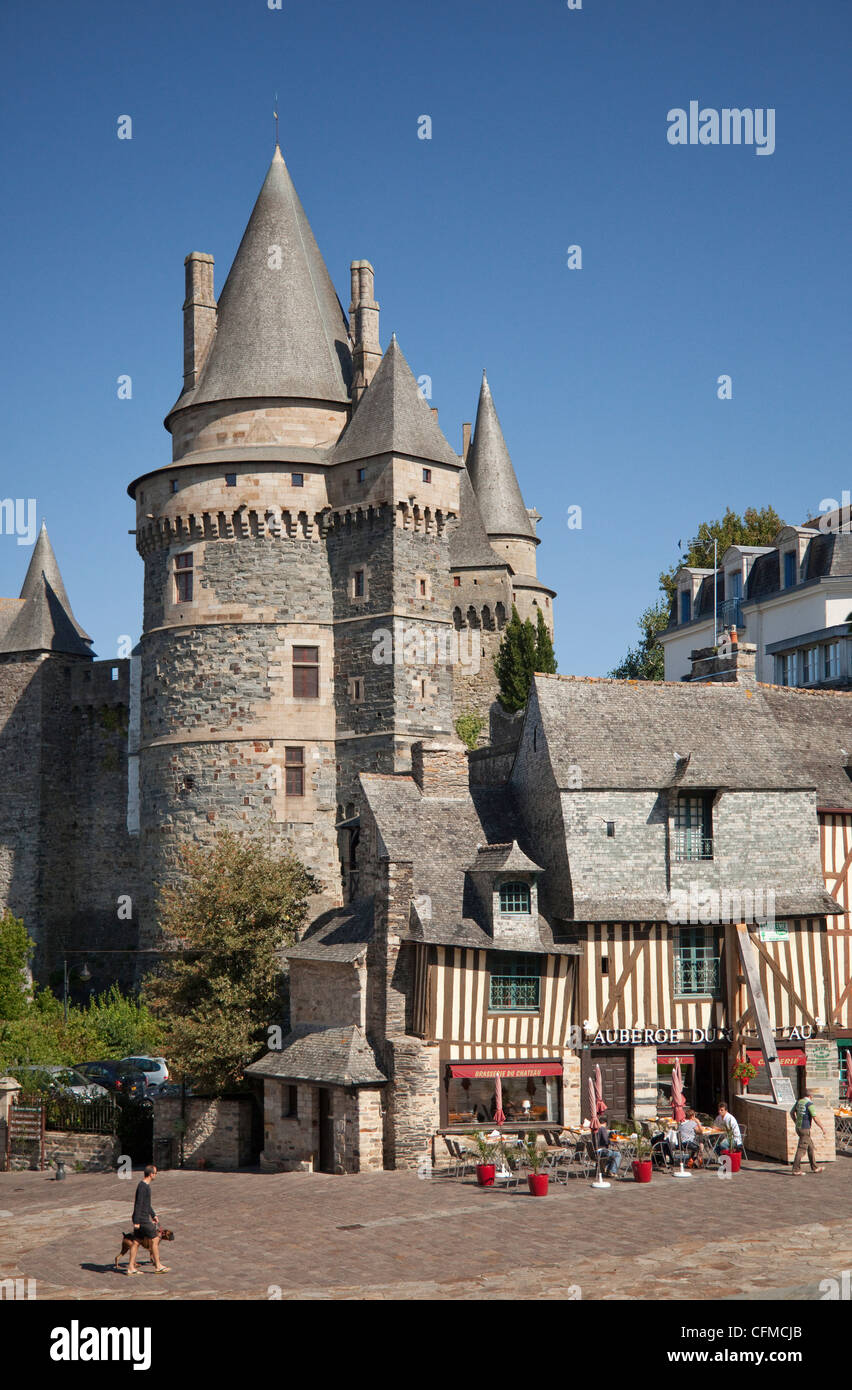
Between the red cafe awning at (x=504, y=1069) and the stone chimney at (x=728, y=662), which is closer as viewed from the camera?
the red cafe awning at (x=504, y=1069)

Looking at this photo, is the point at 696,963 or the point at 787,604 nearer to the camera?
the point at 696,963

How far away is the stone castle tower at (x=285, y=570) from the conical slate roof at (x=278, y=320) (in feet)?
0.21

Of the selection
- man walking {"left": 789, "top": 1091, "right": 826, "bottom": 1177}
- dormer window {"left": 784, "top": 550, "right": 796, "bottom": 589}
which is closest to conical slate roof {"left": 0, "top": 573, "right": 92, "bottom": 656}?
dormer window {"left": 784, "top": 550, "right": 796, "bottom": 589}

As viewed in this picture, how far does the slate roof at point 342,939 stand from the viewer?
29.6 m

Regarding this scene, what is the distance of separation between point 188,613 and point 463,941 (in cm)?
1838

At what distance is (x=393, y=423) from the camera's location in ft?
145

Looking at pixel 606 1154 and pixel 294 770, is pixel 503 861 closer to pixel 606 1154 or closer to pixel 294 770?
pixel 606 1154

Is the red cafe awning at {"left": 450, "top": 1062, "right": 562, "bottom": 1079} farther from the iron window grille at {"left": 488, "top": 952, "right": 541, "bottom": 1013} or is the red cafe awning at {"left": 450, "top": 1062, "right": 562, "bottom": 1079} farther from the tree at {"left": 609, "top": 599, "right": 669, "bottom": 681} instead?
the tree at {"left": 609, "top": 599, "right": 669, "bottom": 681}

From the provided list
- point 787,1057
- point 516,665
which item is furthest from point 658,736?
point 516,665

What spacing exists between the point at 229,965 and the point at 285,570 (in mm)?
14936

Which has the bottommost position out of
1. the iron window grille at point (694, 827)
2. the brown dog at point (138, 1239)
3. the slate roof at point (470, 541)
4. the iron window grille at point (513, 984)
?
the brown dog at point (138, 1239)

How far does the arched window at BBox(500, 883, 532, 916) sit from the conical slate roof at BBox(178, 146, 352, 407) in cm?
2018
